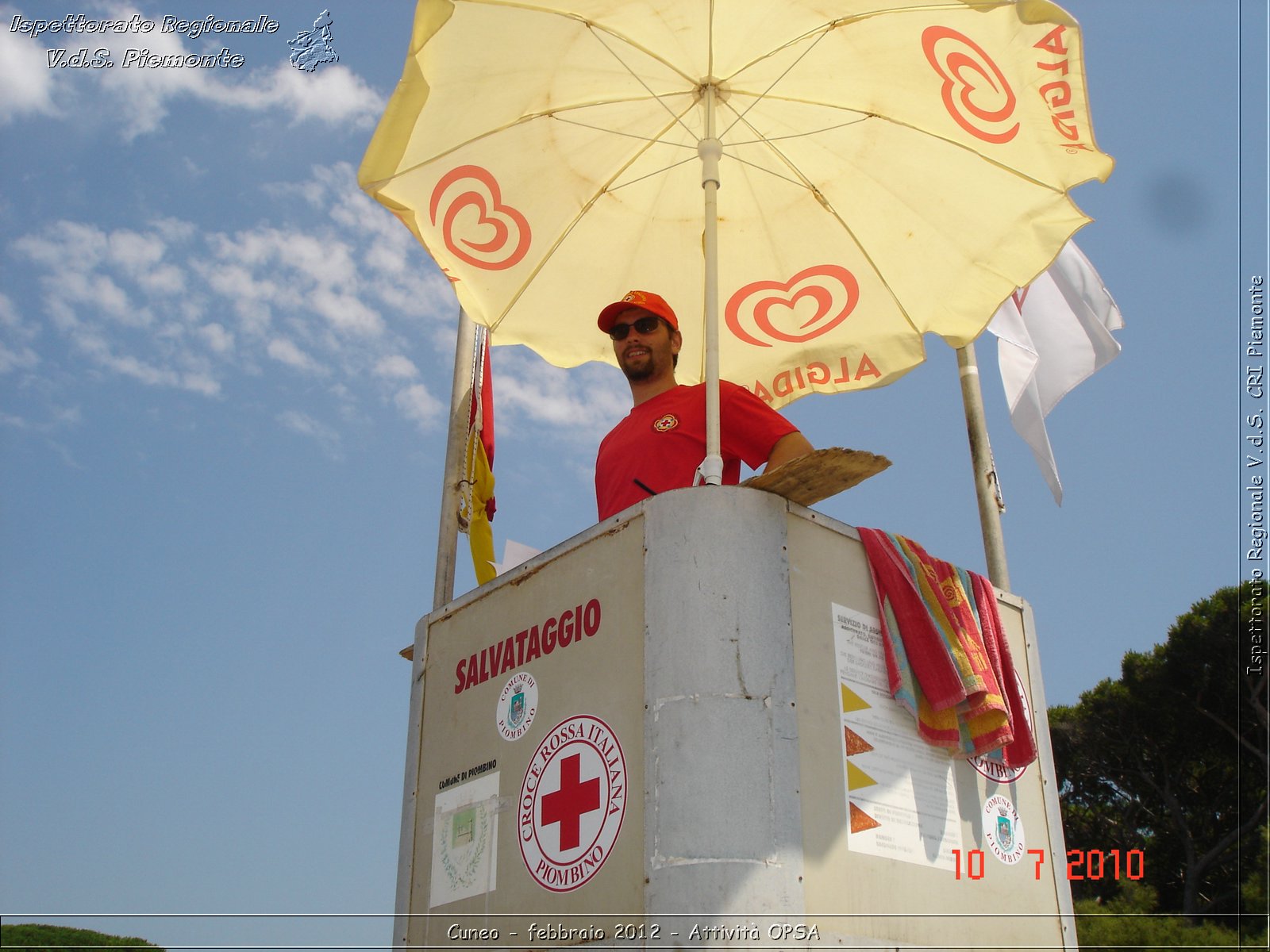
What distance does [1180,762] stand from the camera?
24.0 meters

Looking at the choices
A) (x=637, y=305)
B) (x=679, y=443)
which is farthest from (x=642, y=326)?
(x=679, y=443)

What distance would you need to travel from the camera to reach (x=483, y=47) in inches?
179

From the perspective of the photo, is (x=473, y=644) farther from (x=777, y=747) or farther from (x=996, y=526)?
(x=996, y=526)

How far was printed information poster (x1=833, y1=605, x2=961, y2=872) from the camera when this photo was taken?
346cm

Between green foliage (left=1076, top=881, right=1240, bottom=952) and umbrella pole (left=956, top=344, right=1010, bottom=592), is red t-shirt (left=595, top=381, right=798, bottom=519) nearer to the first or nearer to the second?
umbrella pole (left=956, top=344, right=1010, bottom=592)

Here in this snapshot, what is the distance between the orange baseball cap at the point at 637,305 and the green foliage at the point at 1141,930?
54.6ft

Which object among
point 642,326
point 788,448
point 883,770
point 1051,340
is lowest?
point 883,770

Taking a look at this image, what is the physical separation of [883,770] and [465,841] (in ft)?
4.52

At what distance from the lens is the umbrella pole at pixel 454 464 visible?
5730 millimetres

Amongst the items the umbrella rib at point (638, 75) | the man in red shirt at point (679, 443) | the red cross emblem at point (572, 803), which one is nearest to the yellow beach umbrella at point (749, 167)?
the umbrella rib at point (638, 75)

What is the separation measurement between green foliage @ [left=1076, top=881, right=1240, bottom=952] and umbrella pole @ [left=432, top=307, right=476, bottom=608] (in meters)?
16.1

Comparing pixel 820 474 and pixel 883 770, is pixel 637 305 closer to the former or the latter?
pixel 820 474

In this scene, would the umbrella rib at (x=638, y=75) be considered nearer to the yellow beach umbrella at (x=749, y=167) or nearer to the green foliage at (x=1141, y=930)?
the yellow beach umbrella at (x=749, y=167)

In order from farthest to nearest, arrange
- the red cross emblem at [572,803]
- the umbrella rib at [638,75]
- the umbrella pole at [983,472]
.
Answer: the umbrella pole at [983,472] < the umbrella rib at [638,75] < the red cross emblem at [572,803]
